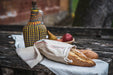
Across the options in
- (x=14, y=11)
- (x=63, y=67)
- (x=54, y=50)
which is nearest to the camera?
(x=63, y=67)

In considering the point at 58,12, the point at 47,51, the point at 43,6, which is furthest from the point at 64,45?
the point at 58,12

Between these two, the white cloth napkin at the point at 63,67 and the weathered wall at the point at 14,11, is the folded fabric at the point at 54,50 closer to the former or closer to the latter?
the white cloth napkin at the point at 63,67

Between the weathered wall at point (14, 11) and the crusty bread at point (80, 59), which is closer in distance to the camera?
the crusty bread at point (80, 59)

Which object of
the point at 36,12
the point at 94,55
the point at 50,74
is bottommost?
the point at 50,74

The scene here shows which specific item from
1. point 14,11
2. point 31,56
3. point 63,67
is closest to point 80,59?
point 63,67

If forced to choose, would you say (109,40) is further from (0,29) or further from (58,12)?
(58,12)

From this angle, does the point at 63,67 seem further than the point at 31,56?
No

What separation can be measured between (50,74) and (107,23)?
2534 mm

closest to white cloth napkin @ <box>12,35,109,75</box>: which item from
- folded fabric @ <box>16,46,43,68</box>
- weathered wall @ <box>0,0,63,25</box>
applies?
folded fabric @ <box>16,46,43,68</box>

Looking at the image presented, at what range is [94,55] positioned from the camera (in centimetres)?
137

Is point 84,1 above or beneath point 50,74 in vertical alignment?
above

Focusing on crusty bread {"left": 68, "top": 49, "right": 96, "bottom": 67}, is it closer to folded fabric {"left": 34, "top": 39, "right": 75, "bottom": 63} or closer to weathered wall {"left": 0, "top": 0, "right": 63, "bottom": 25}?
folded fabric {"left": 34, "top": 39, "right": 75, "bottom": 63}

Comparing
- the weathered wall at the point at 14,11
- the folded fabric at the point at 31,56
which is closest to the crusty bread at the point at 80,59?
the folded fabric at the point at 31,56

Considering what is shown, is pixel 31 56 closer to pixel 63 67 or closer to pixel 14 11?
pixel 63 67
